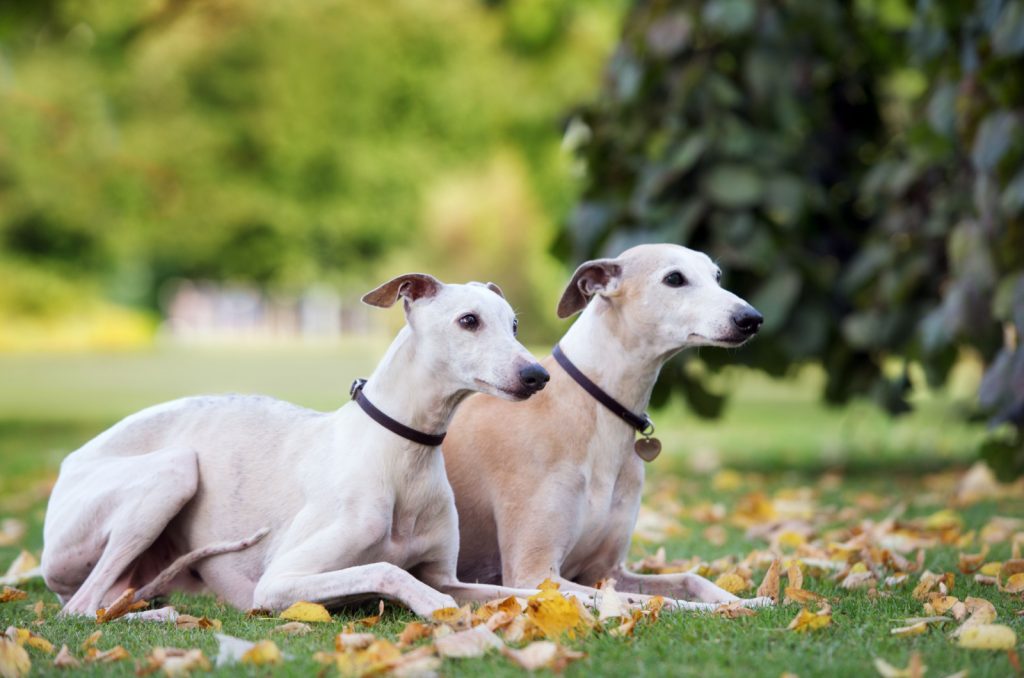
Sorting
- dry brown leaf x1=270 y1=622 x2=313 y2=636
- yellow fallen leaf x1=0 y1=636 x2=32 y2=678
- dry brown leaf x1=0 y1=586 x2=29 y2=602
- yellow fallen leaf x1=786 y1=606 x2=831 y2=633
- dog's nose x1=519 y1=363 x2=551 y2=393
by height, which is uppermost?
dog's nose x1=519 y1=363 x2=551 y2=393

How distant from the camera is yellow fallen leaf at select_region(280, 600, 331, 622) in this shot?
4.07 metres

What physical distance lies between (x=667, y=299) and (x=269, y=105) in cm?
1455

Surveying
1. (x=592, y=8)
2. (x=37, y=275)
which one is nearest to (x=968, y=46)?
(x=592, y=8)

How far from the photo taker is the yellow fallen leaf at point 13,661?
3.40 meters

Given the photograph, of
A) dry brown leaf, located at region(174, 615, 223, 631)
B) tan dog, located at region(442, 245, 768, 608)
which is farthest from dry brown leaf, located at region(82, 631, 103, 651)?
tan dog, located at region(442, 245, 768, 608)

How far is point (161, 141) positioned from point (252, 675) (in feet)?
49.5

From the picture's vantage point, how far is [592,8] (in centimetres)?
1606

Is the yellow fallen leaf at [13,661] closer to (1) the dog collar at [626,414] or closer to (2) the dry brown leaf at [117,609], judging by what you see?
(2) the dry brown leaf at [117,609]

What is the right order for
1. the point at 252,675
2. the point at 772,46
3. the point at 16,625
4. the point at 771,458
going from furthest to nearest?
1. the point at 771,458
2. the point at 772,46
3. the point at 16,625
4. the point at 252,675

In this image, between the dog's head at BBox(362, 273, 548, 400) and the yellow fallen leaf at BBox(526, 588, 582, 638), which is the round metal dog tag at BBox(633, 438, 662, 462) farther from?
the yellow fallen leaf at BBox(526, 588, 582, 638)

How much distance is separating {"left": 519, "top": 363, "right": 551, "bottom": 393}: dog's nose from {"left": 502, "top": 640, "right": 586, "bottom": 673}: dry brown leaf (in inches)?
35.0

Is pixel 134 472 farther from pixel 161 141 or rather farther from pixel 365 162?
pixel 365 162

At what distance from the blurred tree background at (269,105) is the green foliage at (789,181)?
19.5 feet

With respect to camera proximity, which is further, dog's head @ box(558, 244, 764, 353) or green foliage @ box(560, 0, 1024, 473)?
green foliage @ box(560, 0, 1024, 473)
